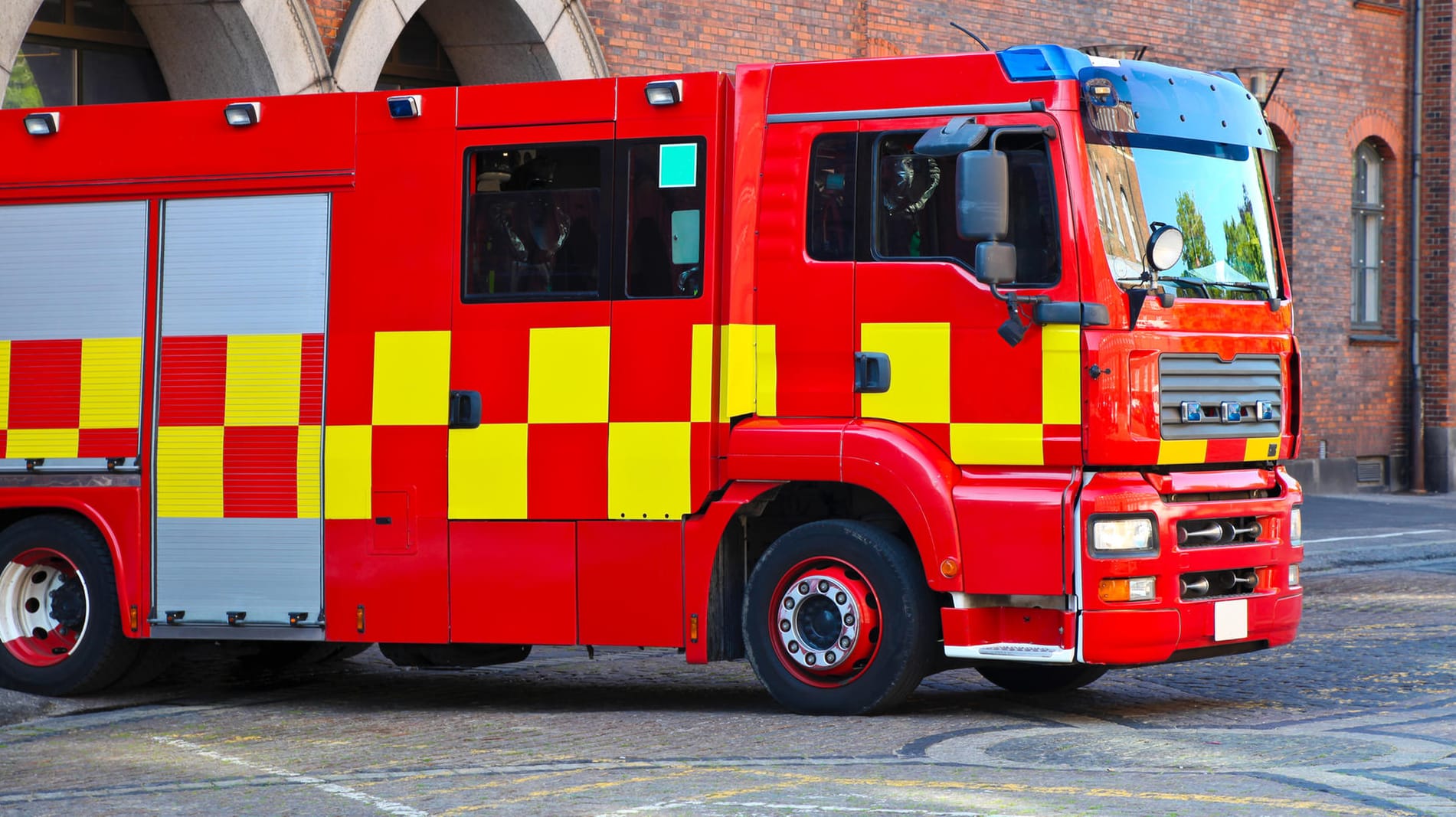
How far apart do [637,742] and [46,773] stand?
2.21 m

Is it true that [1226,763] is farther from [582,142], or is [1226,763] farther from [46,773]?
[46,773]

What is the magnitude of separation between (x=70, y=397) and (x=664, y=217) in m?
3.12

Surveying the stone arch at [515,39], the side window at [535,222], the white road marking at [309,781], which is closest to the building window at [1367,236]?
the stone arch at [515,39]

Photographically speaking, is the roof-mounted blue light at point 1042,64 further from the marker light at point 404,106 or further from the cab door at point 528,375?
the marker light at point 404,106

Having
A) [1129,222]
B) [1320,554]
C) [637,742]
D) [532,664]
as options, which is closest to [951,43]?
[1320,554]

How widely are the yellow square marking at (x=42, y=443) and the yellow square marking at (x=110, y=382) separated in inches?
3.8

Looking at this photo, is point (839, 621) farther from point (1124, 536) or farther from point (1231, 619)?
point (1231, 619)

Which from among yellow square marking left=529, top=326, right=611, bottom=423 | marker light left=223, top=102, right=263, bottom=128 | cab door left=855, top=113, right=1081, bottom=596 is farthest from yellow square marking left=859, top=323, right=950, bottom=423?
marker light left=223, top=102, right=263, bottom=128

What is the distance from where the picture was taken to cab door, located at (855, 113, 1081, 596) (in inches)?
320

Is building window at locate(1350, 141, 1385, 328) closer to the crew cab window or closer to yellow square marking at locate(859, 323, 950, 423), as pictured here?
the crew cab window

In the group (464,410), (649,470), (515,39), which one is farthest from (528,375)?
(515,39)

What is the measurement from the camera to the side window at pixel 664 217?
28.5 feet

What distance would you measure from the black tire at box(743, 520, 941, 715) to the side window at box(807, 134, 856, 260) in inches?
45.2

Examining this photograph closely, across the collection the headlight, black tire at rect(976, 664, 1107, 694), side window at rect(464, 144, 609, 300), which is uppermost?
side window at rect(464, 144, 609, 300)
